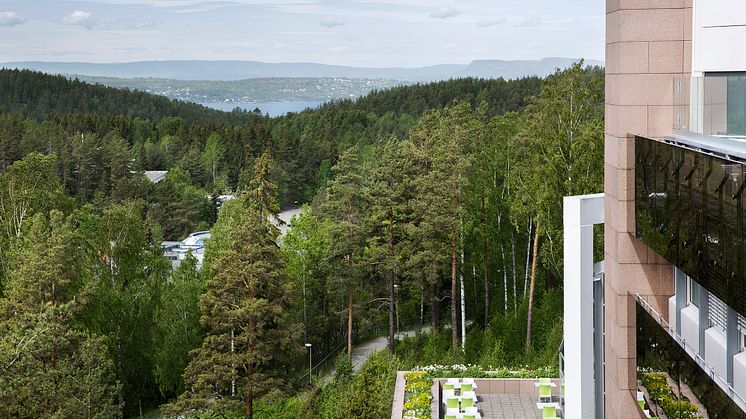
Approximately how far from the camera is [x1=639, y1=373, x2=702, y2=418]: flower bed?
7828 mm

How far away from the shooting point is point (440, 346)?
28.8 metres

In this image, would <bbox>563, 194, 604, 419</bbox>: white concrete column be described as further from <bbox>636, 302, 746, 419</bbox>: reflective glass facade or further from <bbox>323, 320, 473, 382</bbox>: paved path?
<bbox>323, 320, 473, 382</bbox>: paved path

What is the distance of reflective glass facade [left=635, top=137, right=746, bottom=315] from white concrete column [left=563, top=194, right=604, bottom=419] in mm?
1606

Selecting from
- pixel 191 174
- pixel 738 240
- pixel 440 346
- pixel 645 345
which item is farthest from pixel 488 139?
pixel 191 174

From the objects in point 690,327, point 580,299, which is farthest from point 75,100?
point 690,327

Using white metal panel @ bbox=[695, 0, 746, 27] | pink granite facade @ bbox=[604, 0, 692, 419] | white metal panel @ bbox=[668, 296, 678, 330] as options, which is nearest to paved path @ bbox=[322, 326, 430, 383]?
pink granite facade @ bbox=[604, 0, 692, 419]

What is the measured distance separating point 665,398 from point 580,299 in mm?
2844

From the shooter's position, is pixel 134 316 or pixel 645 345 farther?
pixel 134 316

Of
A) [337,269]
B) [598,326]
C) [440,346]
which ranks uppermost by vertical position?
[598,326]

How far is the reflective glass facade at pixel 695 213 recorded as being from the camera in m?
6.41

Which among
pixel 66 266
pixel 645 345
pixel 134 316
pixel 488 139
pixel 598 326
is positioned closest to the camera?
pixel 645 345

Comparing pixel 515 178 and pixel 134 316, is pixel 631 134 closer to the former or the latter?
pixel 515 178

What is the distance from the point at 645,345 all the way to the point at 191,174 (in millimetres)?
56814

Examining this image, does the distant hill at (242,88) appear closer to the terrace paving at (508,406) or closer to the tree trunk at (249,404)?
Answer: the tree trunk at (249,404)
